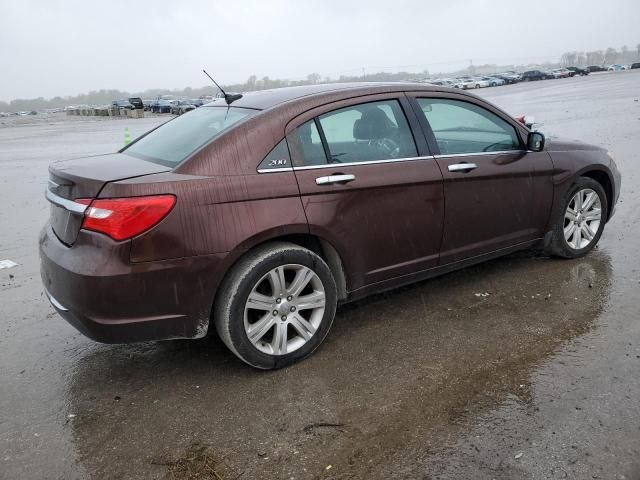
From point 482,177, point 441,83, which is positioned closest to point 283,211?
point 482,177

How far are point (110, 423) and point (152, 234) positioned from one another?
3.41 ft

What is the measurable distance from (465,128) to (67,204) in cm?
287

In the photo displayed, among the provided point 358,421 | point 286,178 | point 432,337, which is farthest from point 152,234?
point 432,337

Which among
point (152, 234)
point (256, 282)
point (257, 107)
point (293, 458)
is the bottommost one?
point (293, 458)

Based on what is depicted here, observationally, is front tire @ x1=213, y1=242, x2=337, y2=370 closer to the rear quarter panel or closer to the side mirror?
the rear quarter panel

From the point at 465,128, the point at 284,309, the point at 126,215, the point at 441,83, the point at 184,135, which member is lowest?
the point at 284,309

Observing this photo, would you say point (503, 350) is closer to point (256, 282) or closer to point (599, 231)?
point (256, 282)

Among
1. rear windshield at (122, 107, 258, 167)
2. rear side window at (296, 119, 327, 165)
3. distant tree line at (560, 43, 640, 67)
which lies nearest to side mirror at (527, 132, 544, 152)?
rear side window at (296, 119, 327, 165)

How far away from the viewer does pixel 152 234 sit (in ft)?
9.82

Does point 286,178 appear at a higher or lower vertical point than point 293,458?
higher

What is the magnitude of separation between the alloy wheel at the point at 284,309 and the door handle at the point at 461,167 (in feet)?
4.40

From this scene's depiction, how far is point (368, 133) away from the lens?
154 inches

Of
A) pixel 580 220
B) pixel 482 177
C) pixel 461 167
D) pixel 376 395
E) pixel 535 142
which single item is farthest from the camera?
pixel 580 220

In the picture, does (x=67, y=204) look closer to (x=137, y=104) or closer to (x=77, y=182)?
(x=77, y=182)
